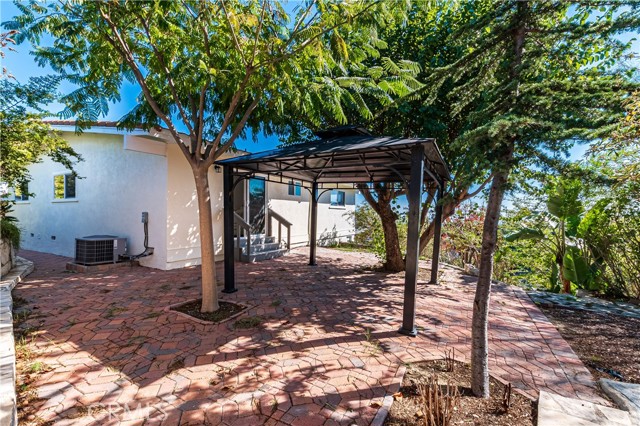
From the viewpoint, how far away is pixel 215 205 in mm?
9336

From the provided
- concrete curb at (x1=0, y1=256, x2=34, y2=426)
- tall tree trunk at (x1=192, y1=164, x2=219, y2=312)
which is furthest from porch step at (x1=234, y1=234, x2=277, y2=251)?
concrete curb at (x1=0, y1=256, x2=34, y2=426)

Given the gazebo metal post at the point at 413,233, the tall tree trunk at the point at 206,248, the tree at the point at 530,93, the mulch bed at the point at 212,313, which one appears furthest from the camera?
the tall tree trunk at the point at 206,248

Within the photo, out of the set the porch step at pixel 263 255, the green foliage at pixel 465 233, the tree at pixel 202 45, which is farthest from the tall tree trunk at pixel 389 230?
the tree at pixel 202 45

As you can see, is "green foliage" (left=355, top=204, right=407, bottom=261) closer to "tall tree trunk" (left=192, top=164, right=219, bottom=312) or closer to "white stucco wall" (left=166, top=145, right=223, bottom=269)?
"white stucco wall" (left=166, top=145, right=223, bottom=269)

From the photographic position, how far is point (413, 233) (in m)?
4.23

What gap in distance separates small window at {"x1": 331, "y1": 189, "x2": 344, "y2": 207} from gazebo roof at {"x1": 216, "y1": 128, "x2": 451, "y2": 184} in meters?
8.12

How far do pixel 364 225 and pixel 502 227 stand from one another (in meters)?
6.88

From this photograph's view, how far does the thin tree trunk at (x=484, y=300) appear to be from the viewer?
2.69 meters

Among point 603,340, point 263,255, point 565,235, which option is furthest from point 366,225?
point 603,340

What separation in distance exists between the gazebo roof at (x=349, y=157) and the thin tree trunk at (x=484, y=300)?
1.83 meters

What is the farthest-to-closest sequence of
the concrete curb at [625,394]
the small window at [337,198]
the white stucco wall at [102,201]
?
the small window at [337,198], the white stucco wall at [102,201], the concrete curb at [625,394]

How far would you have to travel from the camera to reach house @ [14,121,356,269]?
799 centimetres

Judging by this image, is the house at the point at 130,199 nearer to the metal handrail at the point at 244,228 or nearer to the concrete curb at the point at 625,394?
the metal handrail at the point at 244,228

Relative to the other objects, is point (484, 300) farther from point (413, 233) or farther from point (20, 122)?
point (20, 122)
